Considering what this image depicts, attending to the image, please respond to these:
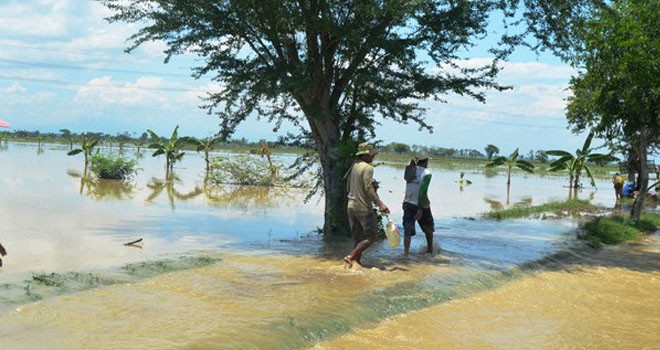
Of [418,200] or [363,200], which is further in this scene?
[418,200]

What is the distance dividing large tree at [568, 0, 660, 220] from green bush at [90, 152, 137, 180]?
26.7 meters

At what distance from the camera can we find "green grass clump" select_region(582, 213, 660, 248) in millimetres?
16266

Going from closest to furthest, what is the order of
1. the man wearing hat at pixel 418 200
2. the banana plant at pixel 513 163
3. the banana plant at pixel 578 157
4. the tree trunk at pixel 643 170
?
the man wearing hat at pixel 418 200 → the tree trunk at pixel 643 170 → the banana plant at pixel 578 157 → the banana plant at pixel 513 163

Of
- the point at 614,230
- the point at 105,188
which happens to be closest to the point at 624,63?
the point at 614,230

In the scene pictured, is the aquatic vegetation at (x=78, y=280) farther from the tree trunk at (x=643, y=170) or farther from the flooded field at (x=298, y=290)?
the tree trunk at (x=643, y=170)

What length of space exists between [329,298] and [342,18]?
6.67 m

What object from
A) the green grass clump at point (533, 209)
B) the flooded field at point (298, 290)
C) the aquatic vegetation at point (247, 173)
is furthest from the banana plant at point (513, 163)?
the flooded field at point (298, 290)

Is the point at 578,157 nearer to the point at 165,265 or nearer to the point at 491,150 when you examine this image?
the point at 165,265

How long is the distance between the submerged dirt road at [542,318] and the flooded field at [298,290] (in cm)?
3

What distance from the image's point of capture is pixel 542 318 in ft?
26.5

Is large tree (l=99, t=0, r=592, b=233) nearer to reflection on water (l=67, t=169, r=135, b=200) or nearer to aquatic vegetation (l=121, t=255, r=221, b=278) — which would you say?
aquatic vegetation (l=121, t=255, r=221, b=278)

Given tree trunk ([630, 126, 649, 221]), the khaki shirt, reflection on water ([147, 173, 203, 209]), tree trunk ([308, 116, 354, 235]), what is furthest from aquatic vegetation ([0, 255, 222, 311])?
tree trunk ([630, 126, 649, 221])

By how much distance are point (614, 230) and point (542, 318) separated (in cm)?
1048

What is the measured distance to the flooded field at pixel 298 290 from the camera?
6.59 m
